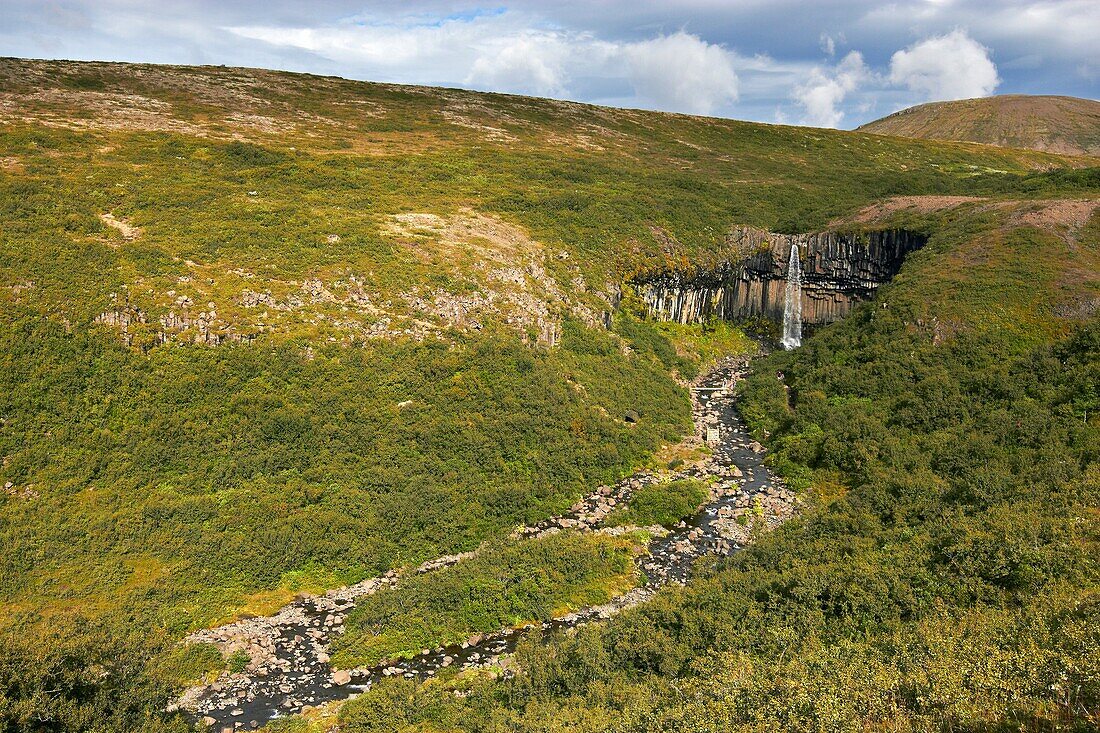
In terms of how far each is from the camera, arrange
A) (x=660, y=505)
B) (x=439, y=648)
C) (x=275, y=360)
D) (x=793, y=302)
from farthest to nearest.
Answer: (x=793, y=302)
(x=275, y=360)
(x=660, y=505)
(x=439, y=648)

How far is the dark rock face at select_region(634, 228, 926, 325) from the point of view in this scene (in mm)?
61250

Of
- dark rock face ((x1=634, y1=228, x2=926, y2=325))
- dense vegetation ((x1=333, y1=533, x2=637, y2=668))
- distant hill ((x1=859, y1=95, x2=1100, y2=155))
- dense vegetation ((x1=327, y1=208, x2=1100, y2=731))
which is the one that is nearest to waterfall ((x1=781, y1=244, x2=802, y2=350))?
dark rock face ((x1=634, y1=228, x2=926, y2=325))

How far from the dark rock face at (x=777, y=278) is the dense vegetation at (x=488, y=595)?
107 feet

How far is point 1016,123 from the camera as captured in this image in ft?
576

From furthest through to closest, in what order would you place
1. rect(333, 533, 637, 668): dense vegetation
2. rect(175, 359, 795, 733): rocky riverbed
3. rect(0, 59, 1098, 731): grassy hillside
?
1. rect(0, 59, 1098, 731): grassy hillside
2. rect(333, 533, 637, 668): dense vegetation
3. rect(175, 359, 795, 733): rocky riverbed

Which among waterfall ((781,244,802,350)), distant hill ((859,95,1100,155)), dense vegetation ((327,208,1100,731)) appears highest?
distant hill ((859,95,1100,155))

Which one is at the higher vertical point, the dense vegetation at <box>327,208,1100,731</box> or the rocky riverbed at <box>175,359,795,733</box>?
Answer: the dense vegetation at <box>327,208,1100,731</box>

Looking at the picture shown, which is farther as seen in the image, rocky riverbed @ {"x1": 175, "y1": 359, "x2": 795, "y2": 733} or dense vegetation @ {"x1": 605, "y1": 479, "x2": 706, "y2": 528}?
dense vegetation @ {"x1": 605, "y1": 479, "x2": 706, "y2": 528}

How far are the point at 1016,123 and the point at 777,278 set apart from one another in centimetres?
16154

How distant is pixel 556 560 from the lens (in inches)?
1229

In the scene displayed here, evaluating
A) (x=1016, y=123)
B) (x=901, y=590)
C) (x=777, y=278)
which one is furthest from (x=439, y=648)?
(x=1016, y=123)

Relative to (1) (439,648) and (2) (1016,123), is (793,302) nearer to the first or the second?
(1) (439,648)

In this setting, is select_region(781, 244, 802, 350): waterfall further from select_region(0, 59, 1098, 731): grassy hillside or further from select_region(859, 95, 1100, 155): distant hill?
select_region(859, 95, 1100, 155): distant hill

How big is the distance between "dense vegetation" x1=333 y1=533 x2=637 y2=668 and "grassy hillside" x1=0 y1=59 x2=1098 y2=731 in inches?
114
